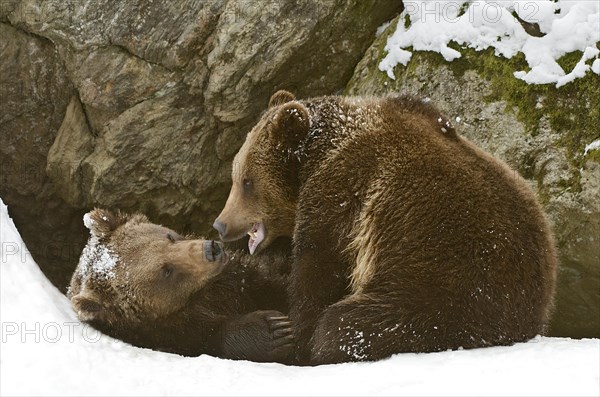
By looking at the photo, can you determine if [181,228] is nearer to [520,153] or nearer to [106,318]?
[106,318]

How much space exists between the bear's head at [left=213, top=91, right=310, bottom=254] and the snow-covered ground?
1182 mm

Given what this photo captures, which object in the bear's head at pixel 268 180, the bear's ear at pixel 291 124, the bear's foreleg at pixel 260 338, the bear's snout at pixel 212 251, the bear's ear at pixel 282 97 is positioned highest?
the bear's ear at pixel 282 97

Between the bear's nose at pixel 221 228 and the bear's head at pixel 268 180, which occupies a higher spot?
the bear's head at pixel 268 180

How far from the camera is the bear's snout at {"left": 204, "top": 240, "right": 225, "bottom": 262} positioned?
5.89 meters

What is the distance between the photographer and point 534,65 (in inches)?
259

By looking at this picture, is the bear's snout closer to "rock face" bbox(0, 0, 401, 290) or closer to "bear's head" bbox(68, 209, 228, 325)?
"bear's head" bbox(68, 209, 228, 325)

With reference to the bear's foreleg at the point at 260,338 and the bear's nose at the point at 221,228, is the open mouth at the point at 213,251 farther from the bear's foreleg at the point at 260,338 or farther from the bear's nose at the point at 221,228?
the bear's foreleg at the point at 260,338

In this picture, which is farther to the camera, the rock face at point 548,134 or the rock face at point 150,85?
the rock face at point 150,85

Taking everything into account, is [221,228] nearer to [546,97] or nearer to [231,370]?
[231,370]

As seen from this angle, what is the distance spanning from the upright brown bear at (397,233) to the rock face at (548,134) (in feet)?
3.85

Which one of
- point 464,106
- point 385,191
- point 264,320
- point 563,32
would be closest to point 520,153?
point 464,106

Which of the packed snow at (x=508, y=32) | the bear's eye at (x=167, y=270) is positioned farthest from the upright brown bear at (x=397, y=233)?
the packed snow at (x=508, y=32)

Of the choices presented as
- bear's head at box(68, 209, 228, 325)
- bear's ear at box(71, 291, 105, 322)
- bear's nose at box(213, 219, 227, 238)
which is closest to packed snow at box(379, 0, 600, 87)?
bear's nose at box(213, 219, 227, 238)

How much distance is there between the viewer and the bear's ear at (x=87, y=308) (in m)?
5.67
